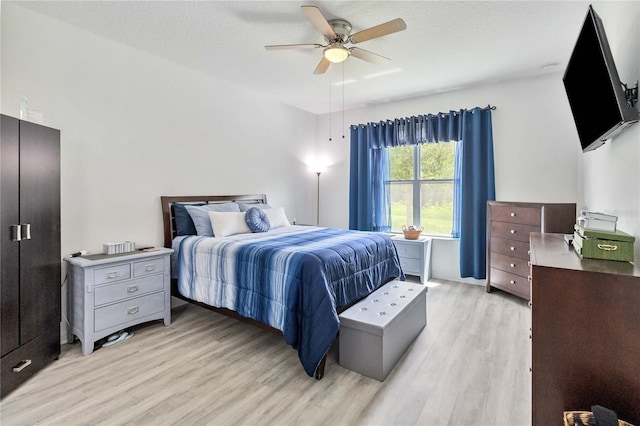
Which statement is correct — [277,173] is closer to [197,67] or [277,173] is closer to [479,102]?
[197,67]

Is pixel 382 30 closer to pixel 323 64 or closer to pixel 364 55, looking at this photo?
pixel 364 55

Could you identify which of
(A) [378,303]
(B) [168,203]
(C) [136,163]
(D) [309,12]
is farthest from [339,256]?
(C) [136,163]

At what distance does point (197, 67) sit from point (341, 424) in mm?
3683

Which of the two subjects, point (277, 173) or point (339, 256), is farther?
point (277, 173)

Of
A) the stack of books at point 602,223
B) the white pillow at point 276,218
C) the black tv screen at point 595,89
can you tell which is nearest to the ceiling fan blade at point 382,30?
the black tv screen at point 595,89

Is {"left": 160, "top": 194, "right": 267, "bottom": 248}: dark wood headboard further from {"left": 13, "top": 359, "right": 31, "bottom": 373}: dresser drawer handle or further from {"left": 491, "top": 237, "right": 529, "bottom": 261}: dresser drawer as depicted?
{"left": 491, "top": 237, "right": 529, "bottom": 261}: dresser drawer

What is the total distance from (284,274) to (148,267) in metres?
1.40

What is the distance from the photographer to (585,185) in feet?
9.82

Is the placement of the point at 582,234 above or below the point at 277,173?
below

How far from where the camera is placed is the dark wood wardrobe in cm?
189

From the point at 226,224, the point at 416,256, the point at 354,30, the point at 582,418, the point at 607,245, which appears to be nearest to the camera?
the point at 582,418

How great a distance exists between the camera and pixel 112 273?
8.21 ft

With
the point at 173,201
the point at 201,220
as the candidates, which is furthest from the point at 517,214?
the point at 173,201

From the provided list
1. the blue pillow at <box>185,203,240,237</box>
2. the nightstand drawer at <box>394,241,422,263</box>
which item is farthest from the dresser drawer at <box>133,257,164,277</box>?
the nightstand drawer at <box>394,241,422,263</box>
